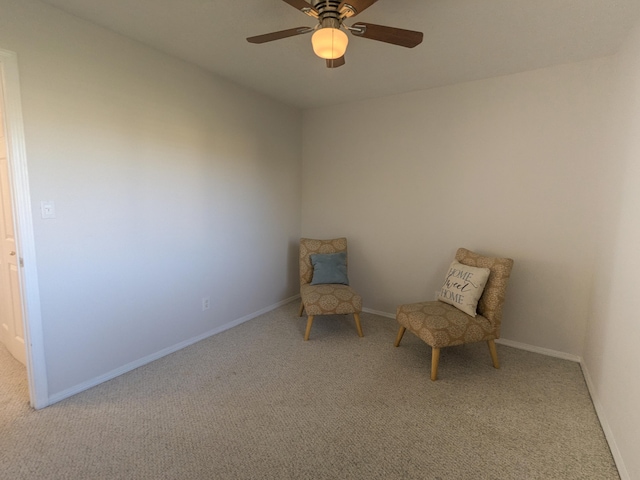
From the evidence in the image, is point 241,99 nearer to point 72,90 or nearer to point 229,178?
point 229,178

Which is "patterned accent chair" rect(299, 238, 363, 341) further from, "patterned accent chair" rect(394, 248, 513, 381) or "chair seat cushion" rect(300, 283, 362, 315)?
"patterned accent chair" rect(394, 248, 513, 381)

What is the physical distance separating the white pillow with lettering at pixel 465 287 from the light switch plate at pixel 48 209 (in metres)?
2.92

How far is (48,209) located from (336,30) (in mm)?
1977

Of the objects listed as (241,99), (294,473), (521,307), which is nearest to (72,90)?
(241,99)

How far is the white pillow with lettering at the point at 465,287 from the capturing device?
8.34 ft

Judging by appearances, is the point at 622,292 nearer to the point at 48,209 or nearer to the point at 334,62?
the point at 334,62

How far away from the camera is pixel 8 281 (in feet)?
8.00

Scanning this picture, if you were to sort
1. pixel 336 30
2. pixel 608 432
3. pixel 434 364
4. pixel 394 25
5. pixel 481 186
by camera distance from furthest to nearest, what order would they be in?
pixel 481 186 → pixel 434 364 → pixel 394 25 → pixel 608 432 → pixel 336 30

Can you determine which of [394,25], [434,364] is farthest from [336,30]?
[434,364]

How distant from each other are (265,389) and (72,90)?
2328 millimetres

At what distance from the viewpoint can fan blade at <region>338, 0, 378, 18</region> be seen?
1.47 m

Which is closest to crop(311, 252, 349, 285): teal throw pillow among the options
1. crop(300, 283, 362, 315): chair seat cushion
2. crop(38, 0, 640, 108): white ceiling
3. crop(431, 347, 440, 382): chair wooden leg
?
crop(300, 283, 362, 315): chair seat cushion

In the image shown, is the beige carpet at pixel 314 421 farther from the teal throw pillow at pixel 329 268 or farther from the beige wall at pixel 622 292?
the teal throw pillow at pixel 329 268

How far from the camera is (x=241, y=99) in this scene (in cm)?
318
